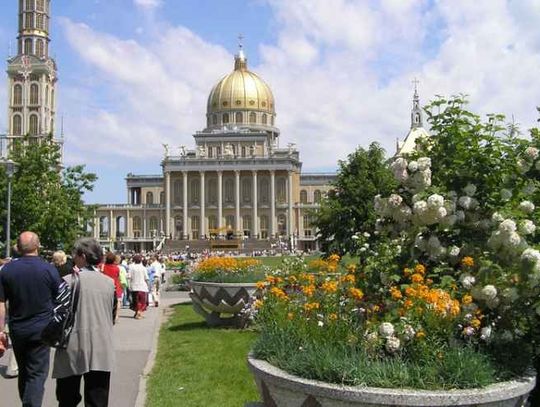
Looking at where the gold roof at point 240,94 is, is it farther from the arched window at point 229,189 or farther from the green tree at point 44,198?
the green tree at point 44,198

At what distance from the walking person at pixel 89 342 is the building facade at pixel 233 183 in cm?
9373

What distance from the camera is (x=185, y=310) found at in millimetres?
18609

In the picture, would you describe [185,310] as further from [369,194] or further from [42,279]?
[42,279]

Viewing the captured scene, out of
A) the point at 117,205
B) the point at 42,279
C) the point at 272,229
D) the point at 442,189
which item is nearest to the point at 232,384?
the point at 42,279

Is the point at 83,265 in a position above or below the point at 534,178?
below

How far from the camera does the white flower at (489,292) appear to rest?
17.4 feet

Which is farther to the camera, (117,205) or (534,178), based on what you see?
(117,205)

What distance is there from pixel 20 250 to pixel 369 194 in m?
19.5

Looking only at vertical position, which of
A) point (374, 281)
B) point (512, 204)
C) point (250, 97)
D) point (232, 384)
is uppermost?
point (250, 97)

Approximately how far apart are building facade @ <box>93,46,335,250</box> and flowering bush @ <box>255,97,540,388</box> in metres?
93.0

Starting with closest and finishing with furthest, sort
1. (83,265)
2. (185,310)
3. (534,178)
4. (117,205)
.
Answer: (83,265)
(534,178)
(185,310)
(117,205)

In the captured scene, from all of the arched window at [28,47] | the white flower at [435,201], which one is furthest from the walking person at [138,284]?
the arched window at [28,47]

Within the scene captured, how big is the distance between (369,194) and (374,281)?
19263mm

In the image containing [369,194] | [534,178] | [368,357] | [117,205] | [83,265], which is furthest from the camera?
[117,205]
